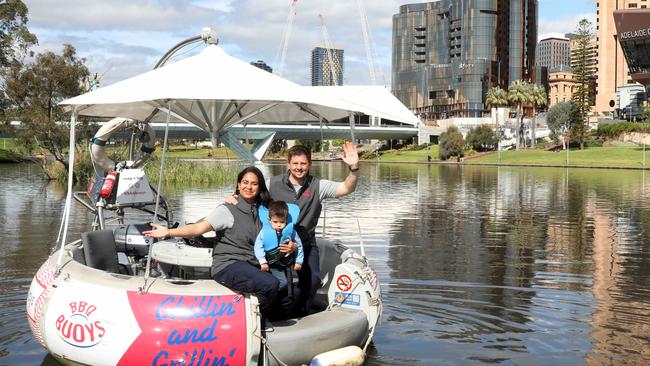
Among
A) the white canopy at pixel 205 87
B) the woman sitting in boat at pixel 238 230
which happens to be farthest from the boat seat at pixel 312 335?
the white canopy at pixel 205 87

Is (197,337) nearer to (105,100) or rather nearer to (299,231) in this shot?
(299,231)

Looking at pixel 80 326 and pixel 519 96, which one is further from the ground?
pixel 519 96


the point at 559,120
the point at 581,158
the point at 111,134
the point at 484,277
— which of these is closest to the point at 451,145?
the point at 559,120

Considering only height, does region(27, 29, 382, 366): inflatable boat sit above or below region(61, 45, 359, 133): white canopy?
below

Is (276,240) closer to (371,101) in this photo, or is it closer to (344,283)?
(344,283)

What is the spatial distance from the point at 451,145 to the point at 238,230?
336 feet

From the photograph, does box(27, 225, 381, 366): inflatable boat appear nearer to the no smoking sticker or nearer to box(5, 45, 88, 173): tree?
the no smoking sticker

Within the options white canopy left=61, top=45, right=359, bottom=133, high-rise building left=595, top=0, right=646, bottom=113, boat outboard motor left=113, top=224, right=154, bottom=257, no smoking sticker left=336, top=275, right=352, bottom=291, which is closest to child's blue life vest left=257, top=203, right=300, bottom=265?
no smoking sticker left=336, top=275, right=352, bottom=291

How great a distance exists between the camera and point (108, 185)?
11680 mm

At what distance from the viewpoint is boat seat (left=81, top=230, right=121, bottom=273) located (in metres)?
10.2

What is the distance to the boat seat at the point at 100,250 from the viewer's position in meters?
10.2

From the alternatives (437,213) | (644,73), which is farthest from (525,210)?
(644,73)

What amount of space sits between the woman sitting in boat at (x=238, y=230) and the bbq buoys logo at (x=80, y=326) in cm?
103

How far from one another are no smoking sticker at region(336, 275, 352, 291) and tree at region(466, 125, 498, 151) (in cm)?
10838
